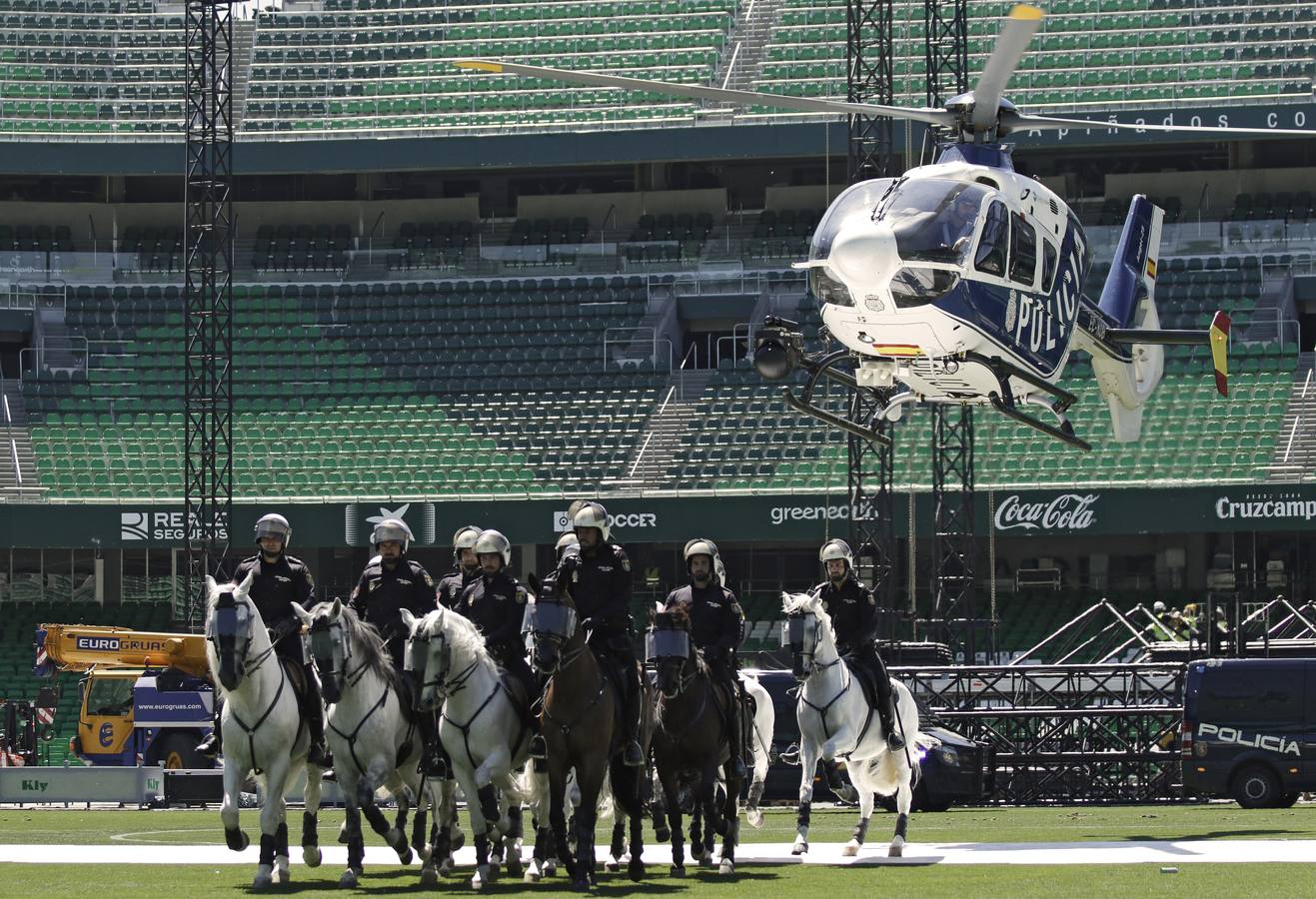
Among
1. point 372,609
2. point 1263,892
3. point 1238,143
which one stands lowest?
point 1263,892

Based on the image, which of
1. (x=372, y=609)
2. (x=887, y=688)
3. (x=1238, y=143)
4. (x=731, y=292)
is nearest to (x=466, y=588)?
(x=372, y=609)

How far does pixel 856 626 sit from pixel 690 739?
257 centimetres

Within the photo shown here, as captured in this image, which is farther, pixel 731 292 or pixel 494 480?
pixel 731 292

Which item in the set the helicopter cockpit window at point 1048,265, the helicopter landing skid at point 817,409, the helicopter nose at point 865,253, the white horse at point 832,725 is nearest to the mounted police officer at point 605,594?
the white horse at point 832,725

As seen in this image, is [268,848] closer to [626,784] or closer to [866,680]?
[626,784]

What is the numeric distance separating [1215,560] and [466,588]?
3121 centimetres

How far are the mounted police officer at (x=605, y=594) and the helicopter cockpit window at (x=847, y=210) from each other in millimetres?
5609

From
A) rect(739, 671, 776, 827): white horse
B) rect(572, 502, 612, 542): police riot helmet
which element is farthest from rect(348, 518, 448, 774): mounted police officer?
rect(739, 671, 776, 827): white horse

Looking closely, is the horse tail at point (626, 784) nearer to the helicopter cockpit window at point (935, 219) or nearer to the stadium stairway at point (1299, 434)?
the helicopter cockpit window at point (935, 219)

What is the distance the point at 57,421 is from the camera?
48031 mm

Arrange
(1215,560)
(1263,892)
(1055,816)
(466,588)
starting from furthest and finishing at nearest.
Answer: (1215,560), (1055,816), (466,588), (1263,892)

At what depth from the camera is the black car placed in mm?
27672

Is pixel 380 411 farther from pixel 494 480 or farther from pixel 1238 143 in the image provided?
pixel 1238 143

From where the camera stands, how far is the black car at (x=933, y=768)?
27672mm
